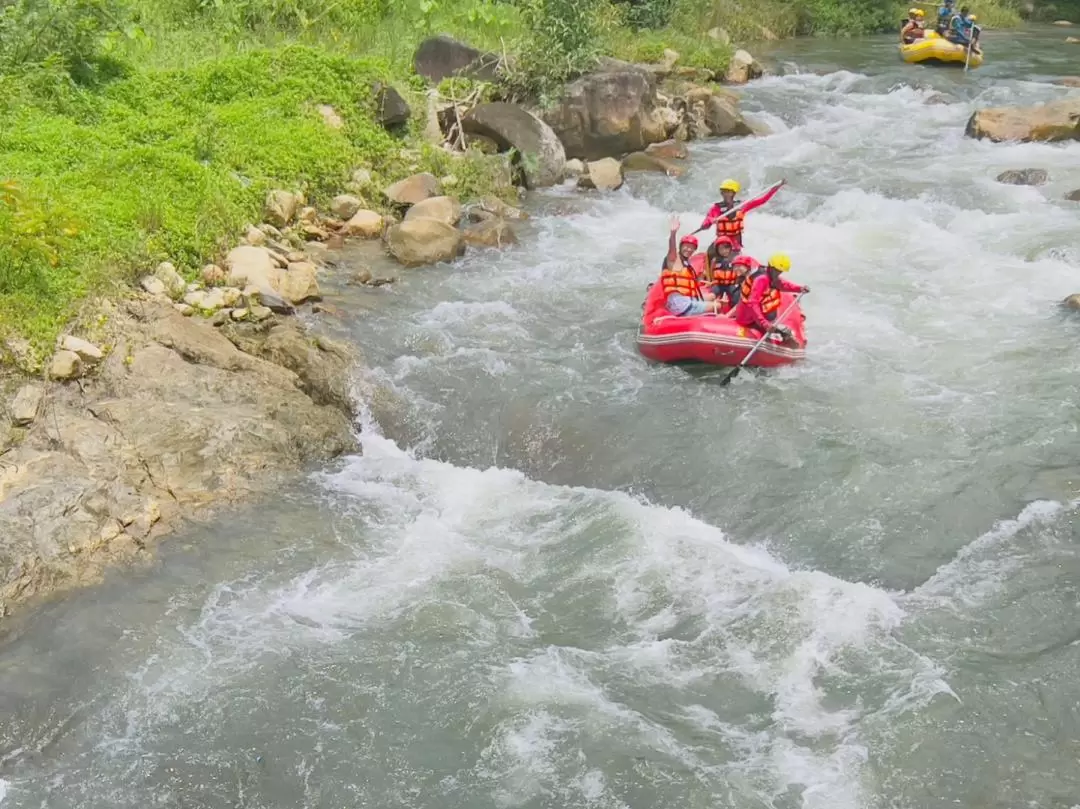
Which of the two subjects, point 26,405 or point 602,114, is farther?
point 602,114

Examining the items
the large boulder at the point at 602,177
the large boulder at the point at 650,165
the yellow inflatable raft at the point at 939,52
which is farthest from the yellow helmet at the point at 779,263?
the yellow inflatable raft at the point at 939,52

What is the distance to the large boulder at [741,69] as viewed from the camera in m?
19.2

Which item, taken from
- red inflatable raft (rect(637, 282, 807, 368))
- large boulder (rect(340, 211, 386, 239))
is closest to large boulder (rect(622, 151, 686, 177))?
large boulder (rect(340, 211, 386, 239))

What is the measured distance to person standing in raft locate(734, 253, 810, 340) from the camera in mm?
8844

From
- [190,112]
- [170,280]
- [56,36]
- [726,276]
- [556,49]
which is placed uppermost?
[56,36]

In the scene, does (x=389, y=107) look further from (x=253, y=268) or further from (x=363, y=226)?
(x=253, y=268)

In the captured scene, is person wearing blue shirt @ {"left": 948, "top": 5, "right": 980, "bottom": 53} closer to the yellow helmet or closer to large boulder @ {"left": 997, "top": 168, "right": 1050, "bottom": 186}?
large boulder @ {"left": 997, "top": 168, "right": 1050, "bottom": 186}

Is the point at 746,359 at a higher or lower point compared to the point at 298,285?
lower

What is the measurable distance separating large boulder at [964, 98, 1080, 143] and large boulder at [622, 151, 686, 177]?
4.56 metres

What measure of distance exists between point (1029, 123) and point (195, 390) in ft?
40.8

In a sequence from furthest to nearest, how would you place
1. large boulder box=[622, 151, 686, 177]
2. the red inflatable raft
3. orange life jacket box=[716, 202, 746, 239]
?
large boulder box=[622, 151, 686, 177], orange life jacket box=[716, 202, 746, 239], the red inflatable raft

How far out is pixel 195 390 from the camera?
758 cm

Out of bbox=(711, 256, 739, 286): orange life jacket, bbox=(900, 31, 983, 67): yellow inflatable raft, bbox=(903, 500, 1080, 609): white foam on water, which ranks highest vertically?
bbox=(711, 256, 739, 286): orange life jacket

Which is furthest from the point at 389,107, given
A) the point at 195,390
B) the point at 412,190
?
the point at 195,390
